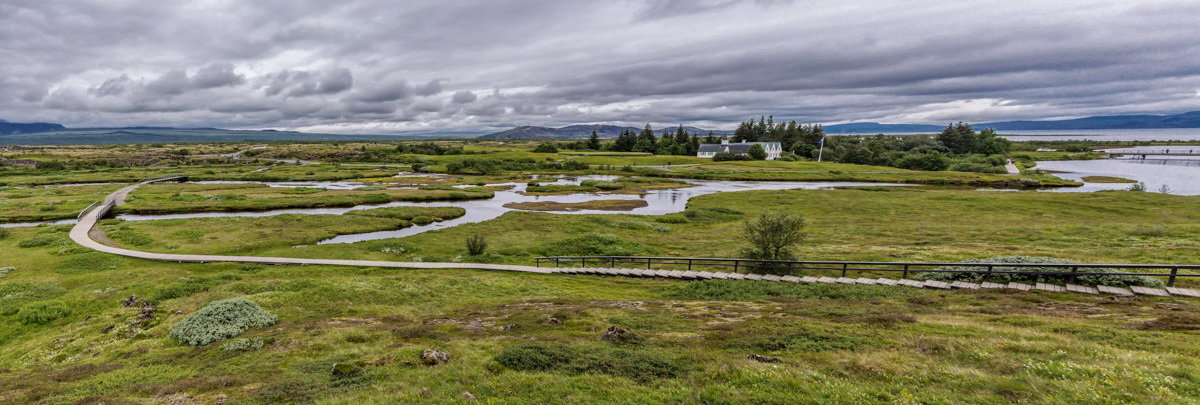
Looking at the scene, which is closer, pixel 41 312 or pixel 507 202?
pixel 41 312

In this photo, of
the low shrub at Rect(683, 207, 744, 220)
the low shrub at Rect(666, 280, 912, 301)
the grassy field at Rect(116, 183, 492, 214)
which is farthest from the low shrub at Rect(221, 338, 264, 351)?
the grassy field at Rect(116, 183, 492, 214)

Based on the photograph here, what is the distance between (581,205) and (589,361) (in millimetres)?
62913

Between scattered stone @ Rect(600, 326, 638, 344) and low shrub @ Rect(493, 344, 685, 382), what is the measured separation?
0.90 m

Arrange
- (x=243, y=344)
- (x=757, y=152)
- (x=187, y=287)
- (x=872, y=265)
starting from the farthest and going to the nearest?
(x=757, y=152)
(x=187, y=287)
(x=872, y=265)
(x=243, y=344)

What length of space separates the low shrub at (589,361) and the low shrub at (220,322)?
37.8 ft

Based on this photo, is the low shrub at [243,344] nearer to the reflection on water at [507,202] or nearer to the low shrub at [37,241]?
the reflection on water at [507,202]

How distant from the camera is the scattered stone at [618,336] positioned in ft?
45.2

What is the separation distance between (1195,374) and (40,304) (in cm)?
3990

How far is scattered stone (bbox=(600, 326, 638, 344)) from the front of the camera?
13789mm

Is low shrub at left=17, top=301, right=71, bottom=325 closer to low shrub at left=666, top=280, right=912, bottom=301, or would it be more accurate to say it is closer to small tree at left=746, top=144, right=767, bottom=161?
low shrub at left=666, top=280, right=912, bottom=301

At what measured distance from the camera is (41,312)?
21.1 meters

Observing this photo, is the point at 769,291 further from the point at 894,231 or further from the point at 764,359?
the point at 894,231

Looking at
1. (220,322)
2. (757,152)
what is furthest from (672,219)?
(757,152)

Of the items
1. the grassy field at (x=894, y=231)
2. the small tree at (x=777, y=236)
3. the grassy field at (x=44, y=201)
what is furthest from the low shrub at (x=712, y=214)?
the grassy field at (x=44, y=201)
